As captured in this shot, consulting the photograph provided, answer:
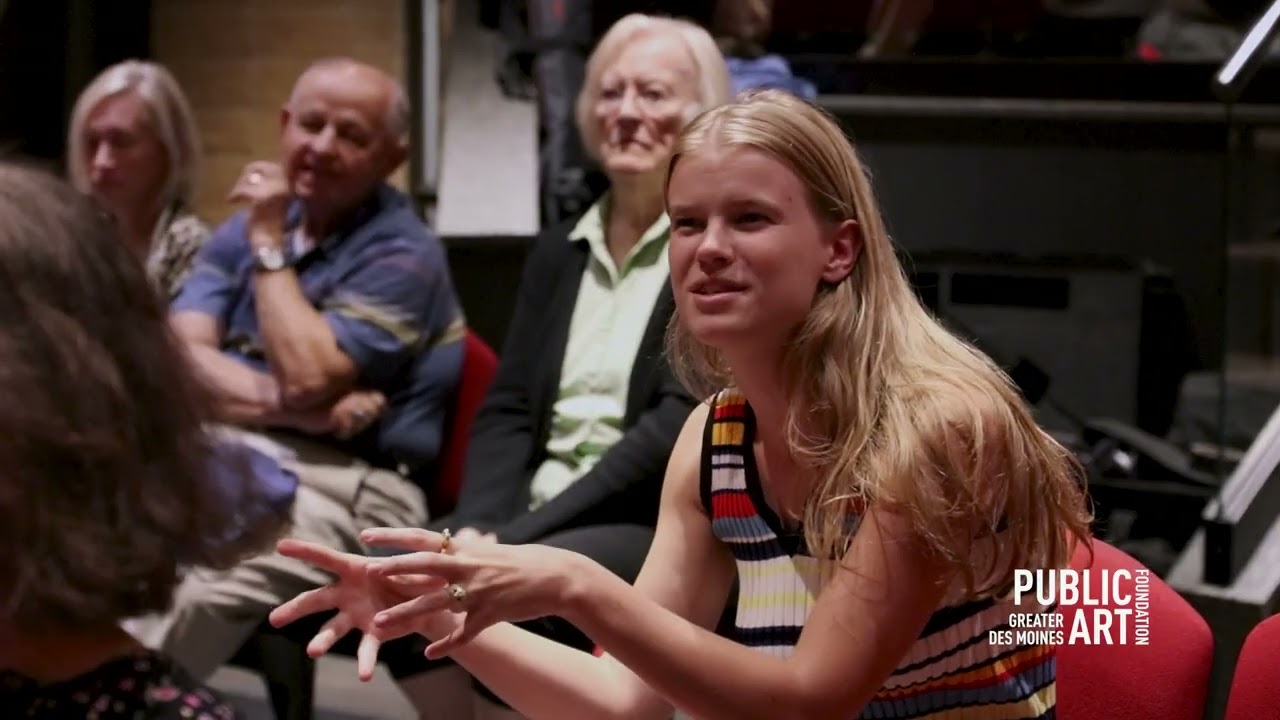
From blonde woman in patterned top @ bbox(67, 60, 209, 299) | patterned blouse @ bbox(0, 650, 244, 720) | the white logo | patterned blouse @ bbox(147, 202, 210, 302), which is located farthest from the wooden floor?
patterned blouse @ bbox(0, 650, 244, 720)

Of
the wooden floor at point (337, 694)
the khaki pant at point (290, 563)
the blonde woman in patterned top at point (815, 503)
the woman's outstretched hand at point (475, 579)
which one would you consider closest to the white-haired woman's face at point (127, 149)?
the khaki pant at point (290, 563)

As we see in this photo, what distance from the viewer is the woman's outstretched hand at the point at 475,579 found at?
1.25 m

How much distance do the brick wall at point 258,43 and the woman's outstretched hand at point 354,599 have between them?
4706 mm

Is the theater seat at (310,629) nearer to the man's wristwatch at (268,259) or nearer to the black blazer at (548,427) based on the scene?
the black blazer at (548,427)

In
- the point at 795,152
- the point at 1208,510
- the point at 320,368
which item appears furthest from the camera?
the point at 1208,510

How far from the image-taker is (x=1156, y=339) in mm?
3949

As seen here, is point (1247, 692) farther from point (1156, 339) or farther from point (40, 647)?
point (1156, 339)

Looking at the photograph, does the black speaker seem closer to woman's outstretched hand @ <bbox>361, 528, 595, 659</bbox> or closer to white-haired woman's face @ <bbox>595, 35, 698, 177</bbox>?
white-haired woman's face @ <bbox>595, 35, 698, 177</bbox>

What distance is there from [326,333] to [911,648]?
5.22 ft

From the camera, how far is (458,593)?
125cm

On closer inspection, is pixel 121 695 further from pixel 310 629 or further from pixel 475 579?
pixel 310 629

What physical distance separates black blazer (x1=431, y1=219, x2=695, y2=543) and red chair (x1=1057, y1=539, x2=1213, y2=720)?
3.00 ft

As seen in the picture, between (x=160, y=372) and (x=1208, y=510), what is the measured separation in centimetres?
245

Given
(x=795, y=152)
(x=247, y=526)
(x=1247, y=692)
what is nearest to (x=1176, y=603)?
(x=1247, y=692)
